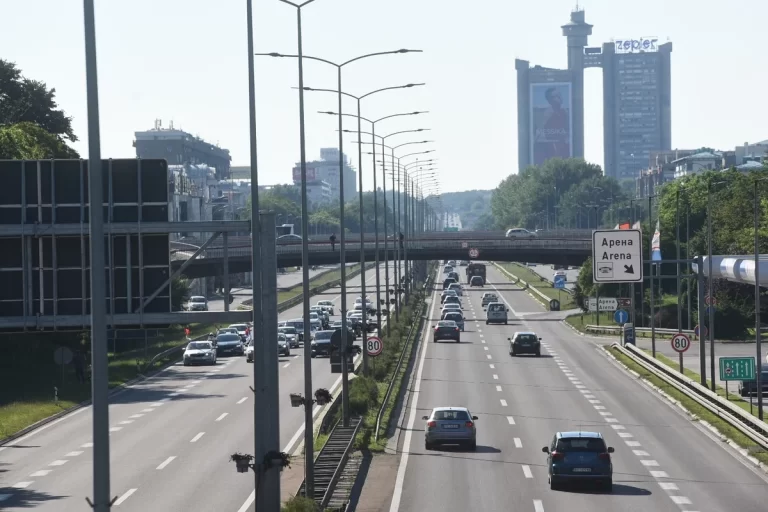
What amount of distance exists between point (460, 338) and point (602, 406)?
38582 millimetres

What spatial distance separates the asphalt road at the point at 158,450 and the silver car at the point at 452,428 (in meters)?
4.27

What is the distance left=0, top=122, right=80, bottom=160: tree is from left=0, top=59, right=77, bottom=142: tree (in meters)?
16.8

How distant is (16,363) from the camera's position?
222 ft

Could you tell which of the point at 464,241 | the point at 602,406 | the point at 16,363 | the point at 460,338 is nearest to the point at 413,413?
the point at 602,406

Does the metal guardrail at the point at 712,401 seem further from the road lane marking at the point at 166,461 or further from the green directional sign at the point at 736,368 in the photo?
the road lane marking at the point at 166,461

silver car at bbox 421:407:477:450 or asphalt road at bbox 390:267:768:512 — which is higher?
silver car at bbox 421:407:477:450

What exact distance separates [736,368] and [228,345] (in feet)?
140

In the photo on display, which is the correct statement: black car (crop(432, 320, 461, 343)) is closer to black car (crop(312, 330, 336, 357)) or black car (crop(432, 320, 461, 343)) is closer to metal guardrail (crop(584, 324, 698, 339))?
black car (crop(312, 330, 336, 357))

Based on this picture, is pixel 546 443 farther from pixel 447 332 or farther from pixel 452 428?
pixel 447 332

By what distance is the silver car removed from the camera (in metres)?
42.1

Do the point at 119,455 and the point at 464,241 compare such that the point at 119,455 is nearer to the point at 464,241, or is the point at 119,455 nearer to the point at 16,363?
the point at 16,363

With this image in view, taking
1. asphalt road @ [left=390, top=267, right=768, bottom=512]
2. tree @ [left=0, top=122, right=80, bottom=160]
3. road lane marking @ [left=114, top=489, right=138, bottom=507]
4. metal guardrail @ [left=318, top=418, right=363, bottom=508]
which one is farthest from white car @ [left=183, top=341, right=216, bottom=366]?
road lane marking @ [left=114, top=489, right=138, bottom=507]

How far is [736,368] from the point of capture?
155ft

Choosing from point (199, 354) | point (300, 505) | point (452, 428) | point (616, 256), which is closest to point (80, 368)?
point (199, 354)
